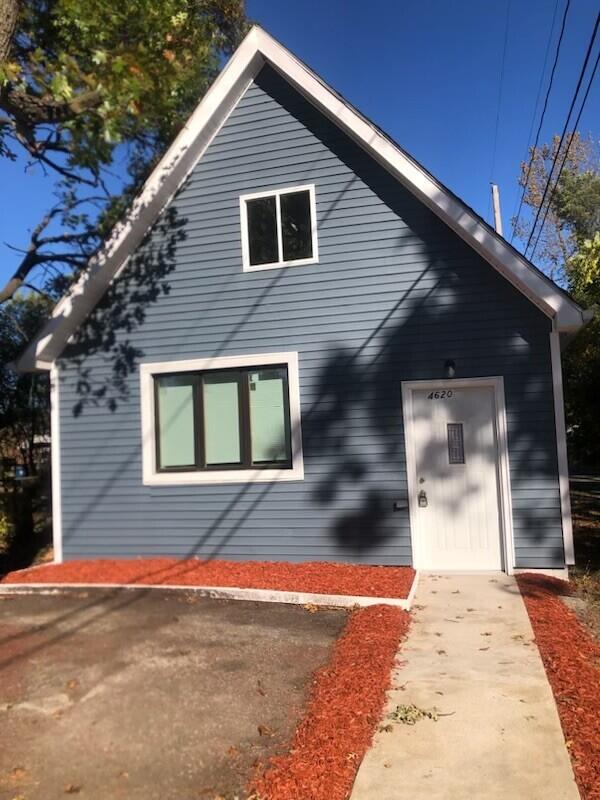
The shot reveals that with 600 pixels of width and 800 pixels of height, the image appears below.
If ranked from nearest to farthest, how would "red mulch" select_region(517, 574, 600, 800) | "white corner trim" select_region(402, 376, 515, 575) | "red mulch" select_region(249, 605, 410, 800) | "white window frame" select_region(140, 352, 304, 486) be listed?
"red mulch" select_region(249, 605, 410, 800) → "red mulch" select_region(517, 574, 600, 800) → "white corner trim" select_region(402, 376, 515, 575) → "white window frame" select_region(140, 352, 304, 486)

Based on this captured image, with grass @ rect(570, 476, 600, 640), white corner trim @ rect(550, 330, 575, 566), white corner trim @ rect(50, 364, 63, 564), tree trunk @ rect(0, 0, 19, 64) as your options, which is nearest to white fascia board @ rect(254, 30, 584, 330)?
white corner trim @ rect(550, 330, 575, 566)

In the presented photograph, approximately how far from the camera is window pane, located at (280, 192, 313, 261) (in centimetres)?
872

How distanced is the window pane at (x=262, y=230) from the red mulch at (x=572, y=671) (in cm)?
525

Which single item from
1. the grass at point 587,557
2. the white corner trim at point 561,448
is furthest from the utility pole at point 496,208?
the white corner trim at point 561,448

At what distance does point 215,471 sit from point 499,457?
146 inches

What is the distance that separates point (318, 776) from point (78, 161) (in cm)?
735

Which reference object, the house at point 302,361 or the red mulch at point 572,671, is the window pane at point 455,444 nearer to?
the house at point 302,361

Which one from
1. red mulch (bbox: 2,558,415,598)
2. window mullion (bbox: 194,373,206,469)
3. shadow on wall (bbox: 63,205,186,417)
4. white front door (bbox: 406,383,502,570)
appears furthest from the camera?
shadow on wall (bbox: 63,205,186,417)

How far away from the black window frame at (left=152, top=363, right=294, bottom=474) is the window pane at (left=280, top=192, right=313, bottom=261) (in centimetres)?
153

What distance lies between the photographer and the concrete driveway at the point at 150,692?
11.8 ft

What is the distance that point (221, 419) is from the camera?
29.5 ft

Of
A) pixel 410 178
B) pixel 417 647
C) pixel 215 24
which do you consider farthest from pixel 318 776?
pixel 215 24

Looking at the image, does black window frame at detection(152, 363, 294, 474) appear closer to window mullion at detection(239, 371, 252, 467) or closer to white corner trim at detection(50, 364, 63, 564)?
window mullion at detection(239, 371, 252, 467)

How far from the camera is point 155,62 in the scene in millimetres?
8125
